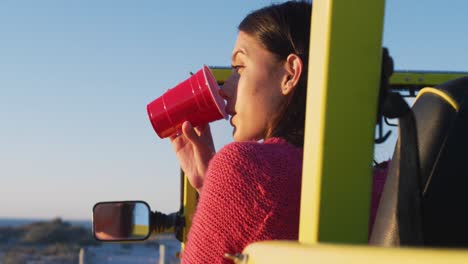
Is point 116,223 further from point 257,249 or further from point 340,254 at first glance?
point 340,254

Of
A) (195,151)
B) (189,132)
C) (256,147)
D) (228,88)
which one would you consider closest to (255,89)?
(228,88)

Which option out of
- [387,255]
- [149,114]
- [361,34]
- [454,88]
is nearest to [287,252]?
[387,255]

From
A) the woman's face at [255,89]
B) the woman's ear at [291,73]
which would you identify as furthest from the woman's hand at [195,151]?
the woman's ear at [291,73]

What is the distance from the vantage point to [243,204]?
196cm

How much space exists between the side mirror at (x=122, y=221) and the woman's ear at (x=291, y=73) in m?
1.09

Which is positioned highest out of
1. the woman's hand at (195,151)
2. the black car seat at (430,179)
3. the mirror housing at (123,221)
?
the black car seat at (430,179)

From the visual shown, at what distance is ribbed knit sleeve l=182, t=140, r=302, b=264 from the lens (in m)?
1.96

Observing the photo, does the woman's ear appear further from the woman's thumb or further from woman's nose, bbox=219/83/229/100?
the woman's thumb

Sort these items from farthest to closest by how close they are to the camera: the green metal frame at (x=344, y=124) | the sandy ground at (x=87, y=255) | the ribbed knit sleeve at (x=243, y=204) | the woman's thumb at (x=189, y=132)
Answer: the sandy ground at (x=87, y=255) → the woman's thumb at (x=189, y=132) → the ribbed knit sleeve at (x=243, y=204) → the green metal frame at (x=344, y=124)

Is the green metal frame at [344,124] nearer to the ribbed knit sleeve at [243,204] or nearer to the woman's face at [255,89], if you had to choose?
the ribbed knit sleeve at [243,204]

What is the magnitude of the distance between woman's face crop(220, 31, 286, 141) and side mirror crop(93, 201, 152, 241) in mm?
858

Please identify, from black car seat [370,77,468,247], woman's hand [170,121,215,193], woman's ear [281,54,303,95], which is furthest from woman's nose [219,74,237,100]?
black car seat [370,77,468,247]

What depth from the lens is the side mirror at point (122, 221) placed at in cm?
327

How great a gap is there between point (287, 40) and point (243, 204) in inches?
28.5
